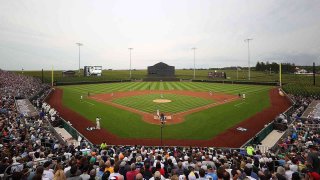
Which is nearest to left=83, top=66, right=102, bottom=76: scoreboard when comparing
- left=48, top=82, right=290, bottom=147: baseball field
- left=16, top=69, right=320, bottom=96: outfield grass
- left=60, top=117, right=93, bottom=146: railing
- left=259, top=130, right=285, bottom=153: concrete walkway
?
left=16, top=69, right=320, bottom=96: outfield grass

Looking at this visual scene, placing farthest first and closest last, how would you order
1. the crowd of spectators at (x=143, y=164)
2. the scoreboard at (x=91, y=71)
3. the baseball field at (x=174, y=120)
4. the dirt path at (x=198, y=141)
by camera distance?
the scoreboard at (x=91, y=71)
the baseball field at (x=174, y=120)
the dirt path at (x=198, y=141)
the crowd of spectators at (x=143, y=164)

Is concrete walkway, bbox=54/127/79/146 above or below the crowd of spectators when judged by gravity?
below

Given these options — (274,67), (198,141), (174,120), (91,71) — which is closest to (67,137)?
(174,120)

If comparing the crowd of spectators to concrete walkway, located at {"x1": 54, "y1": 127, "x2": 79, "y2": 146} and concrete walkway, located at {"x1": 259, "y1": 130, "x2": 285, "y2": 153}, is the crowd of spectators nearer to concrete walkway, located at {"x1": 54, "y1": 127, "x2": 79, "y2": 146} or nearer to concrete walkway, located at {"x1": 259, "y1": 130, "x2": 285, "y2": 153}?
concrete walkway, located at {"x1": 259, "y1": 130, "x2": 285, "y2": 153}

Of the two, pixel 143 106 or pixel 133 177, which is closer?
pixel 133 177

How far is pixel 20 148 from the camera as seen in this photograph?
1391cm

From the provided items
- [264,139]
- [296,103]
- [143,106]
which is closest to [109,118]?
[143,106]

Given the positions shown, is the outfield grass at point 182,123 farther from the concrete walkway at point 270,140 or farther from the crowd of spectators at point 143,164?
the crowd of spectators at point 143,164

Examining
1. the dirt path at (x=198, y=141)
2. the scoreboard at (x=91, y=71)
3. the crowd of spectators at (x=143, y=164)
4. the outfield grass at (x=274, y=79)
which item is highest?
the scoreboard at (x=91, y=71)

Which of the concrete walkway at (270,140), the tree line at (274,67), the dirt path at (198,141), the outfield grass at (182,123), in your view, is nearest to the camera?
the concrete walkway at (270,140)

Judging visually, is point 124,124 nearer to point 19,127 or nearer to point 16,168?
point 19,127

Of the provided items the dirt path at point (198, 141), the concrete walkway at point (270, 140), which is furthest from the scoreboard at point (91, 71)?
the concrete walkway at point (270, 140)

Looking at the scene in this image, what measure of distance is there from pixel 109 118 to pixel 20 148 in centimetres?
1589

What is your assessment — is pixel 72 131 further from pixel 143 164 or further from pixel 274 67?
pixel 274 67
